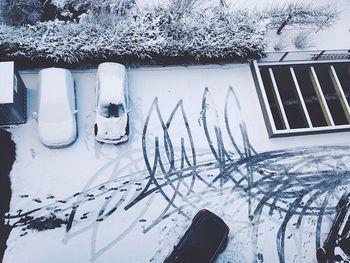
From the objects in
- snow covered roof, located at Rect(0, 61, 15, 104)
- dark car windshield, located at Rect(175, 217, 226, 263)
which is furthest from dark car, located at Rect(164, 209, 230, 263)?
snow covered roof, located at Rect(0, 61, 15, 104)

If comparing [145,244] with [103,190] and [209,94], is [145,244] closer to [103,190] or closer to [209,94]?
[103,190]

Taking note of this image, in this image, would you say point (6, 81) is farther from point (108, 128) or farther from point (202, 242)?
point (202, 242)

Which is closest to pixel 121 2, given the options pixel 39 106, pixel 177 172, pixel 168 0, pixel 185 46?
pixel 168 0

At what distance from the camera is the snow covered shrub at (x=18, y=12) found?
948 centimetres

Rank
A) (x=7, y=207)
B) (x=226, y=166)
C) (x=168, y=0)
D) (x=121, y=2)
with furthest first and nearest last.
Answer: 1. (x=168, y=0)
2. (x=121, y=2)
3. (x=226, y=166)
4. (x=7, y=207)

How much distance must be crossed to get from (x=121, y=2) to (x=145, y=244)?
7217 mm

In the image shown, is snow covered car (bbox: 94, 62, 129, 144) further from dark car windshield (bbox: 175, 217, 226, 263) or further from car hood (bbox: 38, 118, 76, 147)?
dark car windshield (bbox: 175, 217, 226, 263)

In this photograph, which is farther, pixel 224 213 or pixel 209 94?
pixel 209 94

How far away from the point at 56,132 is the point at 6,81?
177cm

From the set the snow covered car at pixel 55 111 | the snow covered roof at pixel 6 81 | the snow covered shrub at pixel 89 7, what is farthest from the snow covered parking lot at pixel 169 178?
the snow covered shrub at pixel 89 7

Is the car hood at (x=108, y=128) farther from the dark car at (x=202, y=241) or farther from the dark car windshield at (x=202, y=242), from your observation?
the dark car windshield at (x=202, y=242)

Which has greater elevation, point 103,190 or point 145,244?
point 103,190

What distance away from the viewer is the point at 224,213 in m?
8.69

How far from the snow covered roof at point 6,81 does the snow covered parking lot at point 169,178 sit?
108 centimetres
